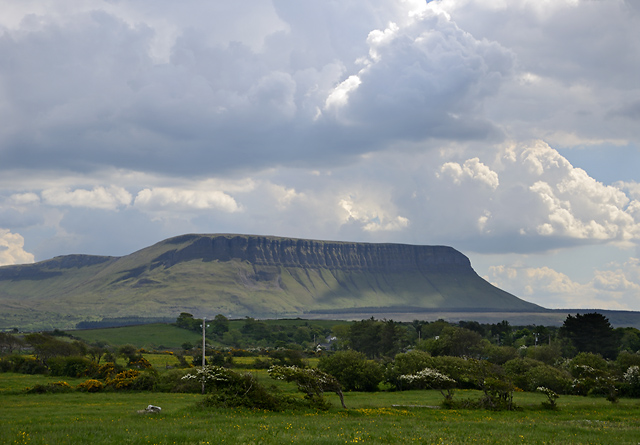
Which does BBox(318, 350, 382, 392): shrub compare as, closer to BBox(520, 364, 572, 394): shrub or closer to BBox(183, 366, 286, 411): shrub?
BBox(520, 364, 572, 394): shrub

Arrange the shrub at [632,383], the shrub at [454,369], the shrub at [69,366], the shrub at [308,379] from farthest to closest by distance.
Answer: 1. the shrub at [69,366]
2. the shrub at [454,369]
3. the shrub at [632,383]
4. the shrub at [308,379]

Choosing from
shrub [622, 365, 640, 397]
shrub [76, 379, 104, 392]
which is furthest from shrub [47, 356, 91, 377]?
shrub [622, 365, 640, 397]

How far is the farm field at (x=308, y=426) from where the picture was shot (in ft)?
89.8

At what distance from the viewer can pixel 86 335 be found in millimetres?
196750

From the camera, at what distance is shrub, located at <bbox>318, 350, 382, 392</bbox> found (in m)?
77.9

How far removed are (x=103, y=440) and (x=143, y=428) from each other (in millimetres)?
4463

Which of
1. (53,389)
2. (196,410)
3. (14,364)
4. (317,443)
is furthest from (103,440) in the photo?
(14,364)

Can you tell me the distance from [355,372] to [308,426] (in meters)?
46.0

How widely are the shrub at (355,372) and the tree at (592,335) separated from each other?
86.8m

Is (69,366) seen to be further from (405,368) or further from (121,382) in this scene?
(405,368)

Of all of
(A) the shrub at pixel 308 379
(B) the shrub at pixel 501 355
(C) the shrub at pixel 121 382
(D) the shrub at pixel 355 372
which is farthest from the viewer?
(B) the shrub at pixel 501 355

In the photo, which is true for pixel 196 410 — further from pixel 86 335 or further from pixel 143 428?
pixel 86 335

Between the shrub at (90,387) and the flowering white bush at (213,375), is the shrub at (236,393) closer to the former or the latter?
the flowering white bush at (213,375)

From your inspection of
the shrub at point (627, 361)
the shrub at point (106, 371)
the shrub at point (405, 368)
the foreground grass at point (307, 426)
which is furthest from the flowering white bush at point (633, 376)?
the shrub at point (106, 371)
